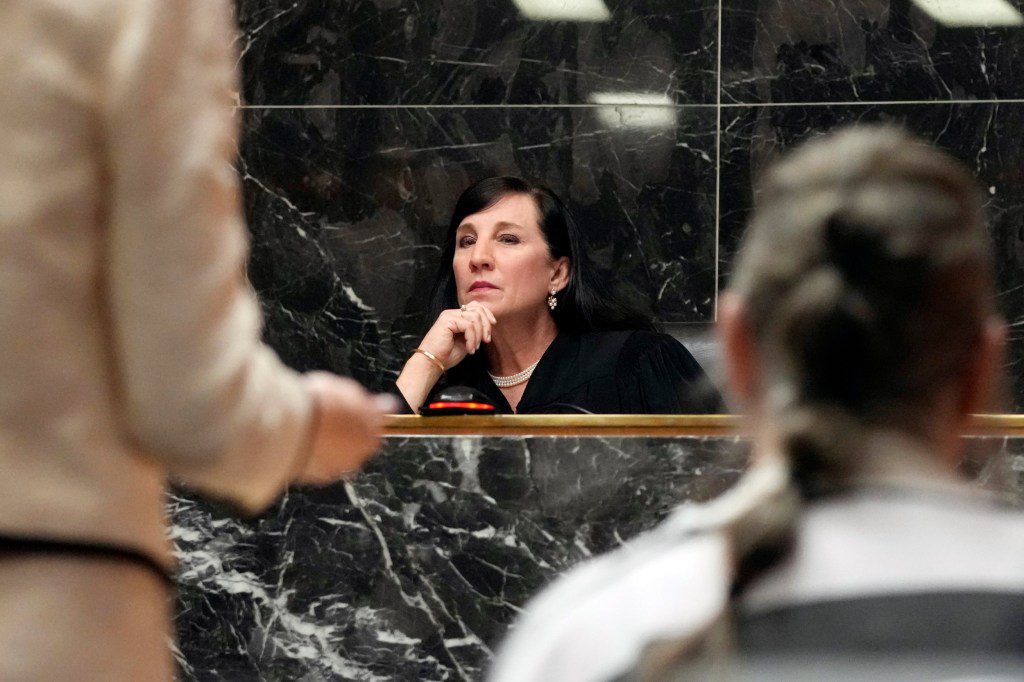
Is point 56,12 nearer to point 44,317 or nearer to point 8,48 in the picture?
point 8,48

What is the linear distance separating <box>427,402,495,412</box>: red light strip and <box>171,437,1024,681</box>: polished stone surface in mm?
62

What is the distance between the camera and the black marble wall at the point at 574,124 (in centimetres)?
404

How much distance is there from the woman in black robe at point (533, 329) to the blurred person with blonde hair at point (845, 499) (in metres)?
2.54

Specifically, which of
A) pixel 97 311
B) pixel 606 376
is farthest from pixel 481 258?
pixel 97 311

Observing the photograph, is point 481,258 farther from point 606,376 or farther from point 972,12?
point 972,12

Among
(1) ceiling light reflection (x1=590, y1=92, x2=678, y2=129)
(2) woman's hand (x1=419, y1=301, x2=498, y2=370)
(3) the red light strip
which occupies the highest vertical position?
(1) ceiling light reflection (x1=590, y1=92, x2=678, y2=129)

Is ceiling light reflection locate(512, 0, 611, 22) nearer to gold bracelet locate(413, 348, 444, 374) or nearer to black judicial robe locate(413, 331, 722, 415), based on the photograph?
black judicial robe locate(413, 331, 722, 415)

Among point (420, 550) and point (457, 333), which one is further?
point (457, 333)

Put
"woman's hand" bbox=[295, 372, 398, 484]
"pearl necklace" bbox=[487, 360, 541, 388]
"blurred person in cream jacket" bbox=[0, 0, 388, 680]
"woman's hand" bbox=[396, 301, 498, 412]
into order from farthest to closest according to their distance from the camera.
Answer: "pearl necklace" bbox=[487, 360, 541, 388] < "woman's hand" bbox=[396, 301, 498, 412] < "woman's hand" bbox=[295, 372, 398, 484] < "blurred person in cream jacket" bbox=[0, 0, 388, 680]

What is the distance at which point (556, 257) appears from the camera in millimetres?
3531

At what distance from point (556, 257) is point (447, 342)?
414 millimetres

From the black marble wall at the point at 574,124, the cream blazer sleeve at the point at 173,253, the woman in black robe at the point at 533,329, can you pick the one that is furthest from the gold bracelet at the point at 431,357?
the cream blazer sleeve at the point at 173,253

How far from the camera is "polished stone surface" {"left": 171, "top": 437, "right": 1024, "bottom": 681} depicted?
90.0 inches

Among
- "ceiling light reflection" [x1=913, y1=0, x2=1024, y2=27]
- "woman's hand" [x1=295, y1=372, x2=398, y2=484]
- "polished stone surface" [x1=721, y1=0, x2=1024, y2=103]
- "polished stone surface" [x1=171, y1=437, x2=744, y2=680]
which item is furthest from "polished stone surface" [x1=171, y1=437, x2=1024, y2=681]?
"ceiling light reflection" [x1=913, y1=0, x2=1024, y2=27]
